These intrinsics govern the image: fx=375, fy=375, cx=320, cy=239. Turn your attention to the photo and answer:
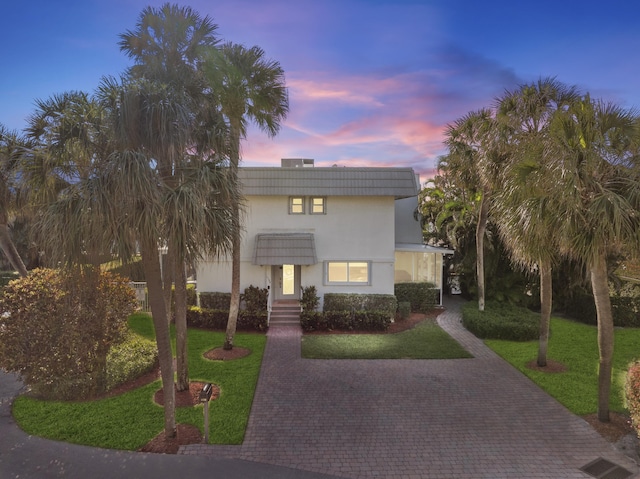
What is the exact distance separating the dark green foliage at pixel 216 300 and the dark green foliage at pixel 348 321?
3879 mm

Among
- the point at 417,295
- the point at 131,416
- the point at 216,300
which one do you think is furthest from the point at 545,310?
the point at 216,300

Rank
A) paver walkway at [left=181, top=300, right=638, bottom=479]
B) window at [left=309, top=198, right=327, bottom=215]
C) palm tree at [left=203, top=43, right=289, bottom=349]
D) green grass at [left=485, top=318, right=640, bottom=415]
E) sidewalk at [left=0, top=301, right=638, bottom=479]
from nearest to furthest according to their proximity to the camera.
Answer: sidewalk at [left=0, top=301, right=638, bottom=479], paver walkway at [left=181, top=300, right=638, bottom=479], green grass at [left=485, top=318, right=640, bottom=415], palm tree at [left=203, top=43, right=289, bottom=349], window at [left=309, top=198, right=327, bottom=215]

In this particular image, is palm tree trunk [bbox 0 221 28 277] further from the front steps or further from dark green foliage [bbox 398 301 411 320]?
dark green foliage [bbox 398 301 411 320]

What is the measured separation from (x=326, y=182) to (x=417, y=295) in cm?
776

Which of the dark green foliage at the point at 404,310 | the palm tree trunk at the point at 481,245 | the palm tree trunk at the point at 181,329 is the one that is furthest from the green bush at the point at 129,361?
the palm tree trunk at the point at 481,245

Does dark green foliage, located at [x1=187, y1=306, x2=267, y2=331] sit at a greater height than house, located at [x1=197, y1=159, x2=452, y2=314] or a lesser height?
lesser

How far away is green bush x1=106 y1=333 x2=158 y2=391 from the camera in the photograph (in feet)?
34.1

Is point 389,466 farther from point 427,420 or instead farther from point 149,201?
point 149,201

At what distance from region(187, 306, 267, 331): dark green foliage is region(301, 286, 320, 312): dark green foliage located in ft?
6.50

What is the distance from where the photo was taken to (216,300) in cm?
1784

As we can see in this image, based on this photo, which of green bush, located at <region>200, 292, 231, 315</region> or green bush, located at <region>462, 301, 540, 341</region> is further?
green bush, located at <region>200, 292, 231, 315</region>

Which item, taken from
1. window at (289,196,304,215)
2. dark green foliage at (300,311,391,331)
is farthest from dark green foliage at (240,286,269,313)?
window at (289,196,304,215)

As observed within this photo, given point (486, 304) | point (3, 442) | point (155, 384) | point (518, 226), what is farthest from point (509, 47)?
point (3, 442)

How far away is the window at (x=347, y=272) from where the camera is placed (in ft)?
60.3
